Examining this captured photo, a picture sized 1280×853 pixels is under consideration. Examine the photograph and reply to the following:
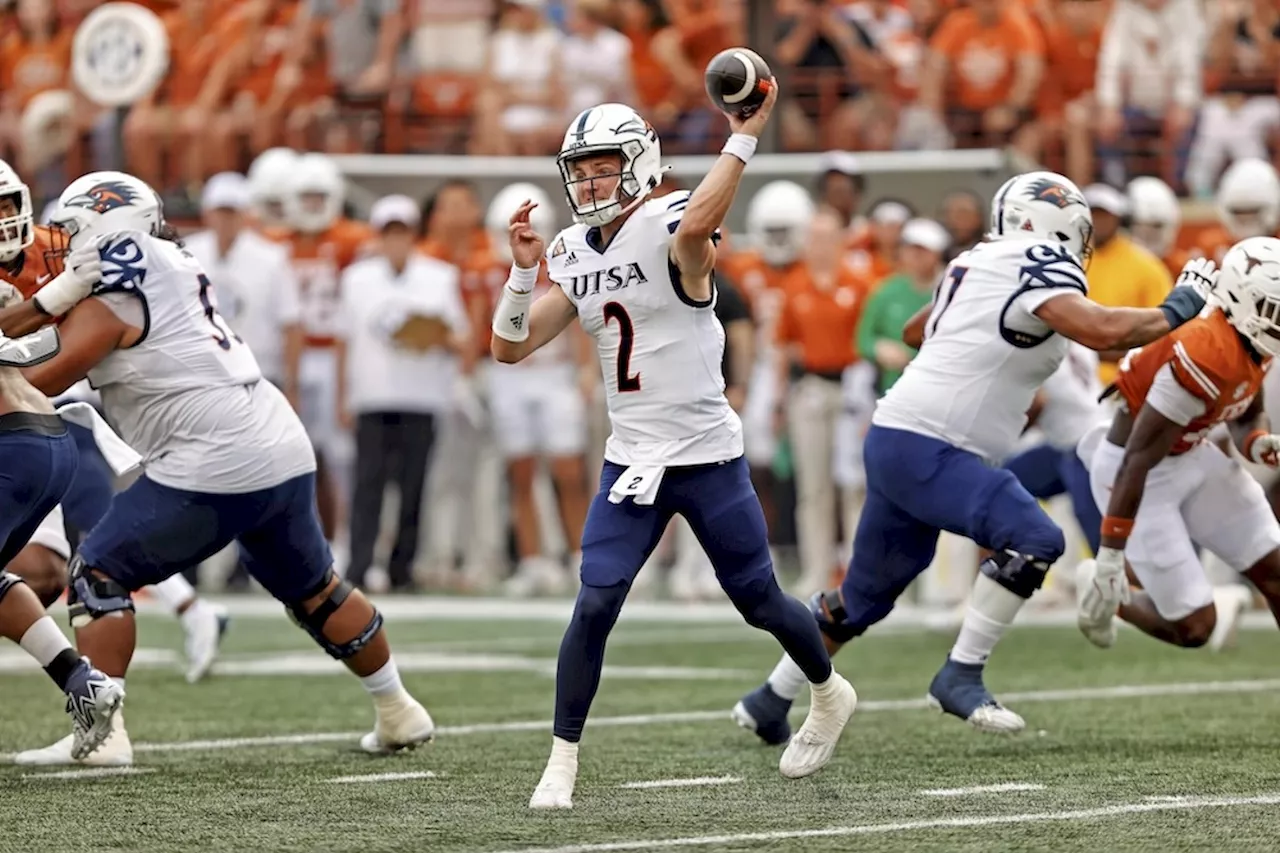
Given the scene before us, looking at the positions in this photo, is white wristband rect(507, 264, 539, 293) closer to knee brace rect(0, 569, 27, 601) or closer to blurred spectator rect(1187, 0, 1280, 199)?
knee brace rect(0, 569, 27, 601)

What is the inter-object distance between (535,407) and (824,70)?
3.32m

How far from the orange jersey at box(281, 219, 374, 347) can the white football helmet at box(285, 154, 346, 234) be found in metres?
0.07

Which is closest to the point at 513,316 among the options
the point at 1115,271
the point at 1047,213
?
the point at 1047,213

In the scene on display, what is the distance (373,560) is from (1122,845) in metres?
8.20

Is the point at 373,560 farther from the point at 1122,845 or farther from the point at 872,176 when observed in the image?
the point at 1122,845

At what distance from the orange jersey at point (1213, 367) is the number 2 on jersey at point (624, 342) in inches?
69.4

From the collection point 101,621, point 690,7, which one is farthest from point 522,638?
point 690,7

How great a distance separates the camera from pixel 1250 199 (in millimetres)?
10828

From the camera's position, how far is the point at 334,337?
13156 mm

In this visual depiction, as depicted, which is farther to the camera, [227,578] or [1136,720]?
[227,578]

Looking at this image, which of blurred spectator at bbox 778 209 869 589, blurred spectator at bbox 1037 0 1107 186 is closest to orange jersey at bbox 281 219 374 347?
blurred spectator at bbox 778 209 869 589

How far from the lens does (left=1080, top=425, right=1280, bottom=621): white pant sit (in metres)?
7.36

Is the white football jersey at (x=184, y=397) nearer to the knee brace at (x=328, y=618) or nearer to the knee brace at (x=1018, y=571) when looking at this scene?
the knee brace at (x=328, y=618)

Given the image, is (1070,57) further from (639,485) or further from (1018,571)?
(639,485)
